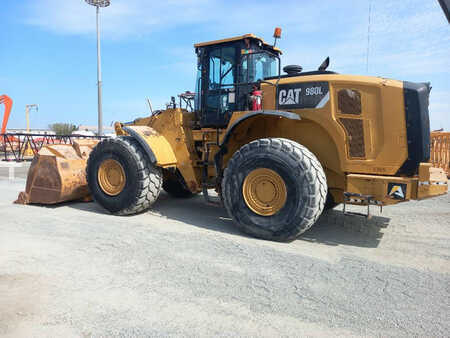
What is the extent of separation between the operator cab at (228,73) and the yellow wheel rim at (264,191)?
1.40m

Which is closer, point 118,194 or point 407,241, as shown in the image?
point 407,241

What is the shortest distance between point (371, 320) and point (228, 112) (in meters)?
3.90

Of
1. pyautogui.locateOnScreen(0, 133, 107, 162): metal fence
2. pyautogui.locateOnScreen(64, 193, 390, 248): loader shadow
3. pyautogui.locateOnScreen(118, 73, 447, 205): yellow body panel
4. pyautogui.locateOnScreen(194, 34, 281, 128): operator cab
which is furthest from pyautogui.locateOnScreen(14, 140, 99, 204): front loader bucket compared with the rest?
pyautogui.locateOnScreen(0, 133, 107, 162): metal fence

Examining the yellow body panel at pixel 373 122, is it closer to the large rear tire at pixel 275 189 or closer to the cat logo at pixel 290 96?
the cat logo at pixel 290 96

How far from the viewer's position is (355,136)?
14.4 ft

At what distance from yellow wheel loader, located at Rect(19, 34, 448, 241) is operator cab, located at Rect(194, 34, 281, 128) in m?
0.02

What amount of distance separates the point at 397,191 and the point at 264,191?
1565 mm

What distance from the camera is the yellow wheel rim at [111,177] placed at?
18.8ft

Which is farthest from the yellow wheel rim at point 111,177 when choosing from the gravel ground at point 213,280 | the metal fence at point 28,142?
the metal fence at point 28,142

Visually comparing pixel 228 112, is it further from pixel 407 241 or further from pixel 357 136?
pixel 407 241

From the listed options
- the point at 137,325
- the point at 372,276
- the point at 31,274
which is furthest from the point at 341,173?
the point at 31,274

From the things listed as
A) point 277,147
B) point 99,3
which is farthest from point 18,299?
point 99,3

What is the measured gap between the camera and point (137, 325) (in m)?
2.43

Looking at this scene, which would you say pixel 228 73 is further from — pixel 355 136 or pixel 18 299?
pixel 18 299
